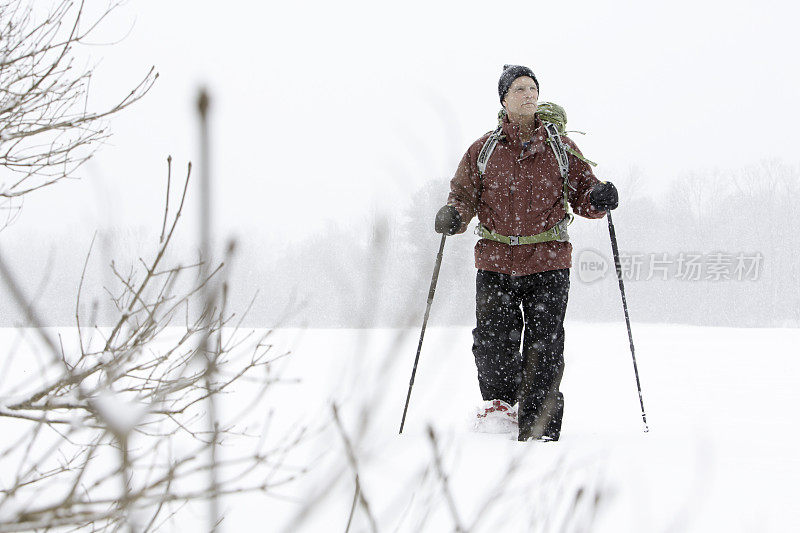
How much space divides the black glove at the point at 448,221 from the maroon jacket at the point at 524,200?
67mm

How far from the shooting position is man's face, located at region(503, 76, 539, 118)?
11.1ft

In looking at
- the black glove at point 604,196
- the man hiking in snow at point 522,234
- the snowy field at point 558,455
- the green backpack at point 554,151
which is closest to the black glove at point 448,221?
the man hiking in snow at point 522,234

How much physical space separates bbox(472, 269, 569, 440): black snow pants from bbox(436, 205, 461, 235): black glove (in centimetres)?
30

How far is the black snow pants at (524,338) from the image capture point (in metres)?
3.25

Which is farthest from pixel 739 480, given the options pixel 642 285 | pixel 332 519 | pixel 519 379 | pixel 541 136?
pixel 642 285

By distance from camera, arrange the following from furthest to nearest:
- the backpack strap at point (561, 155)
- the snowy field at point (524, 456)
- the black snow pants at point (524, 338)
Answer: the backpack strap at point (561, 155), the black snow pants at point (524, 338), the snowy field at point (524, 456)

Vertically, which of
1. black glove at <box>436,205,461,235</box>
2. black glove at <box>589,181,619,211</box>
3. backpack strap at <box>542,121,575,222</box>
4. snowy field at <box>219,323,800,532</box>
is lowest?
snowy field at <box>219,323,800,532</box>

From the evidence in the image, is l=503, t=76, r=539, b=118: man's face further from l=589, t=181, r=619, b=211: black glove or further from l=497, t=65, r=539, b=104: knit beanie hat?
l=589, t=181, r=619, b=211: black glove

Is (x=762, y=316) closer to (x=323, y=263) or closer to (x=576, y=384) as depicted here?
(x=576, y=384)

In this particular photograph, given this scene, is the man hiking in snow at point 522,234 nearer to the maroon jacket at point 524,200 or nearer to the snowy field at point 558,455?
the maroon jacket at point 524,200

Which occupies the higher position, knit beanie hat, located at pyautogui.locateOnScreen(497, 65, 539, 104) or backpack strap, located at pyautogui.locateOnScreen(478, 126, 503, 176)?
knit beanie hat, located at pyautogui.locateOnScreen(497, 65, 539, 104)

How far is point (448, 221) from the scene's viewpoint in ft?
11.0

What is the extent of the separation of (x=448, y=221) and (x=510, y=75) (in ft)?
2.90

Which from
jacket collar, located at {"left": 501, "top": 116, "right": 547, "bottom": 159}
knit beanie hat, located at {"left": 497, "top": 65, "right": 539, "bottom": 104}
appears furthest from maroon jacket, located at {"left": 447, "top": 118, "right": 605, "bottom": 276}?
knit beanie hat, located at {"left": 497, "top": 65, "right": 539, "bottom": 104}
